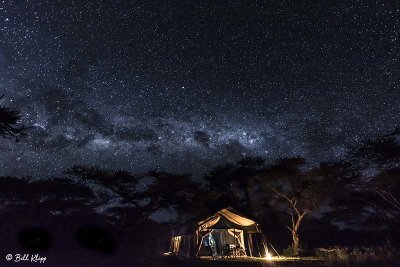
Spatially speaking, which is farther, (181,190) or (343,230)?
(343,230)

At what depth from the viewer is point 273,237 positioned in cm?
3931

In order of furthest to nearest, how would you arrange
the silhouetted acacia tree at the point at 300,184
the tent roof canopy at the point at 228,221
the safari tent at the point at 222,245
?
the silhouetted acacia tree at the point at 300,184 < the safari tent at the point at 222,245 < the tent roof canopy at the point at 228,221

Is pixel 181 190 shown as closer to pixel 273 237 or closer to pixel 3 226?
pixel 273 237

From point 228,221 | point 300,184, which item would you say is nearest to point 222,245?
point 228,221

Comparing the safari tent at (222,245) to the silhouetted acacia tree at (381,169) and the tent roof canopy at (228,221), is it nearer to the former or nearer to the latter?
the tent roof canopy at (228,221)

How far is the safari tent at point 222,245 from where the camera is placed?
2545 cm

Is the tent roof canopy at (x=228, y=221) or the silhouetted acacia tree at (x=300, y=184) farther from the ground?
the silhouetted acacia tree at (x=300, y=184)

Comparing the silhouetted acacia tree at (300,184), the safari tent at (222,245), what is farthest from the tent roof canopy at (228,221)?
the silhouetted acacia tree at (300,184)

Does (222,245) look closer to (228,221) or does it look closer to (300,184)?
(228,221)

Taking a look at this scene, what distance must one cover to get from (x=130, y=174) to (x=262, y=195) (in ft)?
47.6

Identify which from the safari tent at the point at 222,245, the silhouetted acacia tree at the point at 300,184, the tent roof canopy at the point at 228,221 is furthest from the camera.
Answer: the silhouetted acacia tree at the point at 300,184

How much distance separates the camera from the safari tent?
25.5 metres

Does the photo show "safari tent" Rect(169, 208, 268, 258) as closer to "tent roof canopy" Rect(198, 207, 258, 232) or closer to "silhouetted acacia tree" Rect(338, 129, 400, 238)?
"tent roof canopy" Rect(198, 207, 258, 232)

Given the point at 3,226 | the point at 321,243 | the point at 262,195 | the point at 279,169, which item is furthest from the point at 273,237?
the point at 3,226
